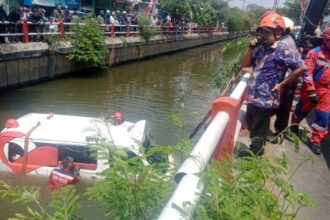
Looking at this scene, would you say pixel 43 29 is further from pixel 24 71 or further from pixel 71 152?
pixel 71 152

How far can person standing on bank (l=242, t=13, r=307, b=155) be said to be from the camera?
366 cm

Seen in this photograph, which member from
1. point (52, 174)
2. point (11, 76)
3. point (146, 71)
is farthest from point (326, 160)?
point (146, 71)

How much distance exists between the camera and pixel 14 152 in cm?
830

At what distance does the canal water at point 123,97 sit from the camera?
12.3m

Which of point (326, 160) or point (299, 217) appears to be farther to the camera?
Result: point (326, 160)

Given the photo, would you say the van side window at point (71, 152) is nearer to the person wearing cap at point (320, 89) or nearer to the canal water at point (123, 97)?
the canal water at point (123, 97)

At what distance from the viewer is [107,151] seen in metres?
1.81

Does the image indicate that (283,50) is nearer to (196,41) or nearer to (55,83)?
(55,83)

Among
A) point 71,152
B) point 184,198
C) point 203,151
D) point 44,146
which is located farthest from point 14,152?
point 184,198

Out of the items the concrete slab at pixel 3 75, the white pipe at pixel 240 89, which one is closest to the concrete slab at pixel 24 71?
the concrete slab at pixel 3 75

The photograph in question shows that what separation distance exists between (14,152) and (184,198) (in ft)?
25.1

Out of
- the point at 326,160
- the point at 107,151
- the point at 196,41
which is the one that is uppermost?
the point at 107,151

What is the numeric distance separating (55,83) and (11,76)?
7.72 feet

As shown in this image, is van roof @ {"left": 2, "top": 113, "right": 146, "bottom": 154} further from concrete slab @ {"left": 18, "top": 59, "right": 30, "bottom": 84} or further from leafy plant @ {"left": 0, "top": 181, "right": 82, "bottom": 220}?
concrete slab @ {"left": 18, "top": 59, "right": 30, "bottom": 84}
